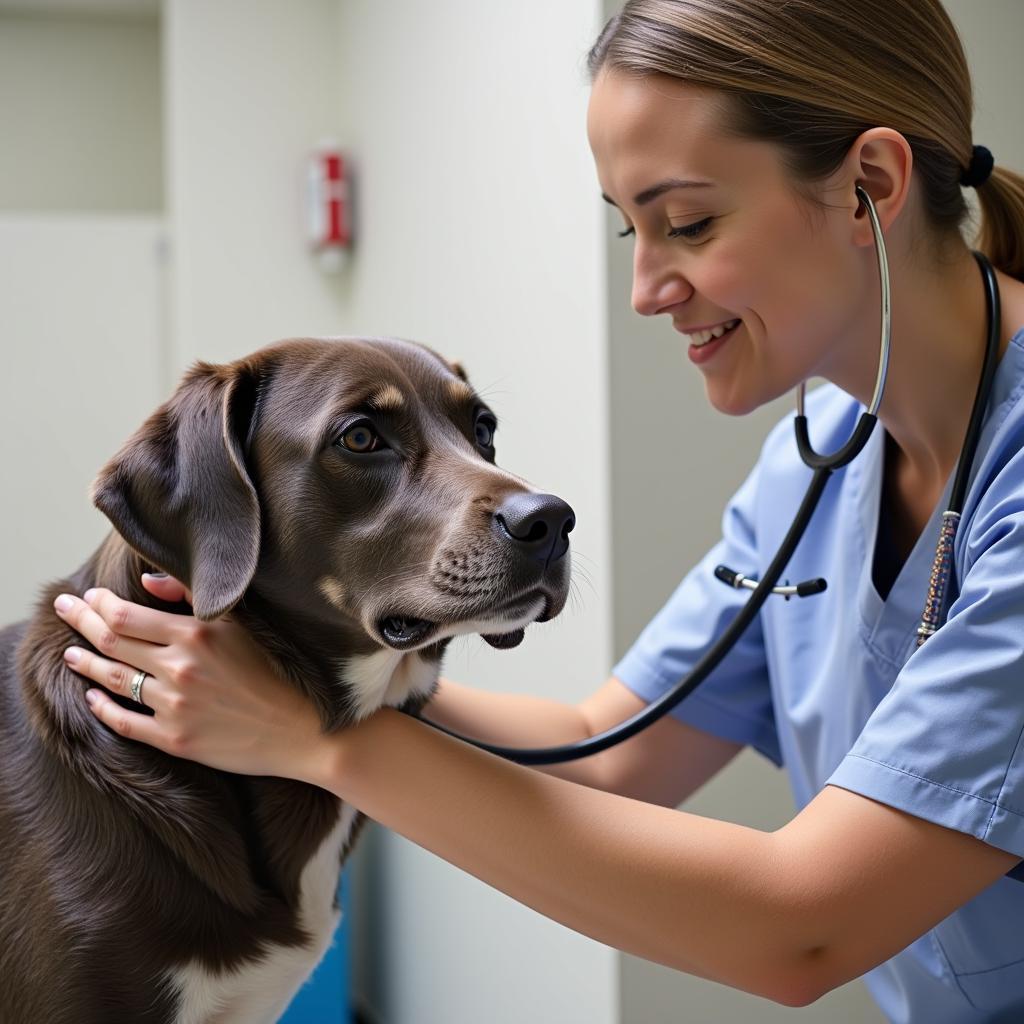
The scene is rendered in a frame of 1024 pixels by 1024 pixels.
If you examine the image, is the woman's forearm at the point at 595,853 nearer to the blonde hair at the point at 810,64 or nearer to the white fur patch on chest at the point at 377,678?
the white fur patch on chest at the point at 377,678

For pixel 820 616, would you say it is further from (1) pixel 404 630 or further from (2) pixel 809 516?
(1) pixel 404 630

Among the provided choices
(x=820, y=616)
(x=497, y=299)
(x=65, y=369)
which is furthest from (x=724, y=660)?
(x=65, y=369)

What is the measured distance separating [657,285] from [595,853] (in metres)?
0.56

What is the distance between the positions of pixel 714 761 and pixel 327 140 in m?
2.26

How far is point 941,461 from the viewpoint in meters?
1.26

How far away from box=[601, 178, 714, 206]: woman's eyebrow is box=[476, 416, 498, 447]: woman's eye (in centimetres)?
27

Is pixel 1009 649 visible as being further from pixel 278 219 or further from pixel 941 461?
pixel 278 219

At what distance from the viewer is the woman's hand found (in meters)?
1.04

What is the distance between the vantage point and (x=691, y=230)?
115 cm

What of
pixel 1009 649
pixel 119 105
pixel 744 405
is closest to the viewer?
pixel 1009 649

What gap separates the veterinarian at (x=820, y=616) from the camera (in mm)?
988

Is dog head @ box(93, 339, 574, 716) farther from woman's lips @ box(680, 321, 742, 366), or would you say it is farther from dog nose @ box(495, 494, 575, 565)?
woman's lips @ box(680, 321, 742, 366)

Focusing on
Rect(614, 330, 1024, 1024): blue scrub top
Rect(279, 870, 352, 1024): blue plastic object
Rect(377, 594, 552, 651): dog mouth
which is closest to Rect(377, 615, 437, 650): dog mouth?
Rect(377, 594, 552, 651): dog mouth

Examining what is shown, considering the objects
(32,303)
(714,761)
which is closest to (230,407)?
(714,761)
